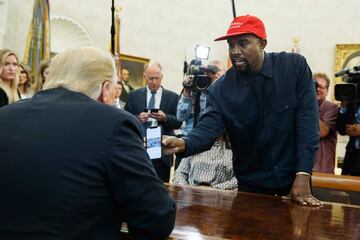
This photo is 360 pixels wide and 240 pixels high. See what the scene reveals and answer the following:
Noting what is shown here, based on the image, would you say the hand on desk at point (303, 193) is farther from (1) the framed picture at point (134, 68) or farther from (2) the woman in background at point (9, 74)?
(1) the framed picture at point (134, 68)

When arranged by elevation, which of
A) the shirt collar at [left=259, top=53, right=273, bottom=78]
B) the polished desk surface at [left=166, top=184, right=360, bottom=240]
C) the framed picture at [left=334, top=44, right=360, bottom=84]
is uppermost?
the framed picture at [left=334, top=44, right=360, bottom=84]

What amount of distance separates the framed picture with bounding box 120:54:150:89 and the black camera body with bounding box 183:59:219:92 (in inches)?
188

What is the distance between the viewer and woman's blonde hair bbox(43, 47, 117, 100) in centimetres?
142

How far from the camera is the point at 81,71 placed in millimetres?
1422

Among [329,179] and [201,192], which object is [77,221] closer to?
[201,192]

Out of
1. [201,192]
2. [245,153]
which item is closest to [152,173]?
[201,192]

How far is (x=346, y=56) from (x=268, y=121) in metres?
A: 7.86

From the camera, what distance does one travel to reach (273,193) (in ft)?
8.16

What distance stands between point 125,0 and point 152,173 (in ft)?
26.5

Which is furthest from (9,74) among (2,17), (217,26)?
(217,26)

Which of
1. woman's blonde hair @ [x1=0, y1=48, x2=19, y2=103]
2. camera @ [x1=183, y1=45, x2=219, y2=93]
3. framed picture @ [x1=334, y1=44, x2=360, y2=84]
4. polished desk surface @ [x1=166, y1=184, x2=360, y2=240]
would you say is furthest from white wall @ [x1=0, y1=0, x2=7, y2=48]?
framed picture @ [x1=334, y1=44, x2=360, y2=84]

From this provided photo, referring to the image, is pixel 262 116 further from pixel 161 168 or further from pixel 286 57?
pixel 161 168

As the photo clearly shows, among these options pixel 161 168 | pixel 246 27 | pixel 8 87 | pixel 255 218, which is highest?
pixel 246 27

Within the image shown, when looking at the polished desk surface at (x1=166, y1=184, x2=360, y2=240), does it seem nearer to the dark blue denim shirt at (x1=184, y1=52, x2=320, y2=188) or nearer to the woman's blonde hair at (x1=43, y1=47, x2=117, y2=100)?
the dark blue denim shirt at (x1=184, y1=52, x2=320, y2=188)
